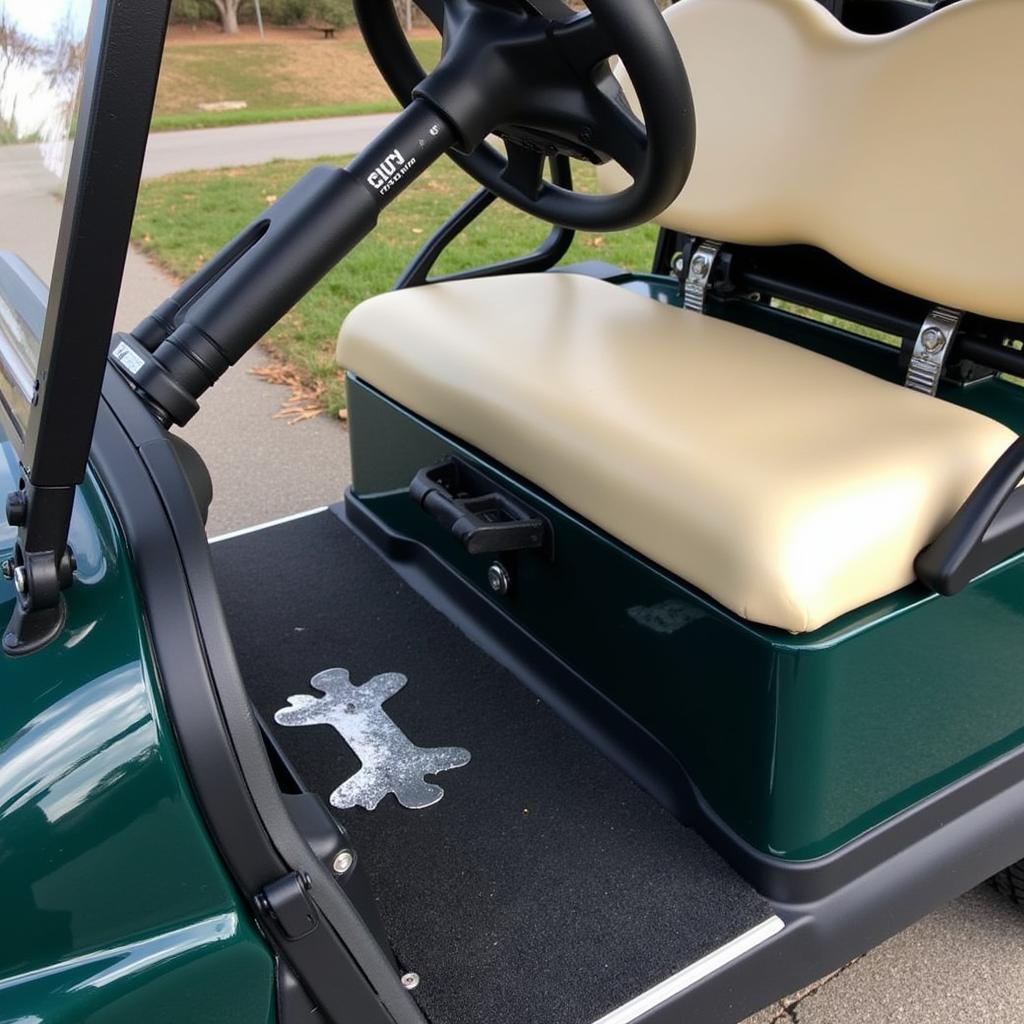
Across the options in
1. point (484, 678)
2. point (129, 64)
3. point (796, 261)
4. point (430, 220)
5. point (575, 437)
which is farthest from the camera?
point (430, 220)

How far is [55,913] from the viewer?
0.82 meters

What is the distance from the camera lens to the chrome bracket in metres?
1.91

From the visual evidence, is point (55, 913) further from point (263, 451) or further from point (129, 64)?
point (263, 451)

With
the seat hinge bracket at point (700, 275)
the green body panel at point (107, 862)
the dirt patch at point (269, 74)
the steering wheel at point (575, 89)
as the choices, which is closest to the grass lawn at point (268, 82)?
the dirt patch at point (269, 74)

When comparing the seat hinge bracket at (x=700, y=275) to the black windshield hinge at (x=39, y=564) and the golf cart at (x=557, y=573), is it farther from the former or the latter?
the black windshield hinge at (x=39, y=564)

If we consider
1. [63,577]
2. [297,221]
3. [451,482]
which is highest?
[297,221]

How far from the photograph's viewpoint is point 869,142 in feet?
5.27

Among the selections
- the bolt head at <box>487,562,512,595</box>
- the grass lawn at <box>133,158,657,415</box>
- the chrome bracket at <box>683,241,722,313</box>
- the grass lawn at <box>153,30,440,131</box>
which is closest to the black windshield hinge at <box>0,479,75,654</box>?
the bolt head at <box>487,562,512,595</box>

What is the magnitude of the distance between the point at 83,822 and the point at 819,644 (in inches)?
28.4

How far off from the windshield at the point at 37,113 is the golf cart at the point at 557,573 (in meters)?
0.09

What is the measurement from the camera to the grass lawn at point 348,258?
410 centimetres

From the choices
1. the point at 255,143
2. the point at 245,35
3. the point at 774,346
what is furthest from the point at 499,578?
the point at 245,35

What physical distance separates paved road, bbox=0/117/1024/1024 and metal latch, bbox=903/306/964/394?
80cm

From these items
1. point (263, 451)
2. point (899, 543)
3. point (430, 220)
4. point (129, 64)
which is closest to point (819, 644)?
point (899, 543)
